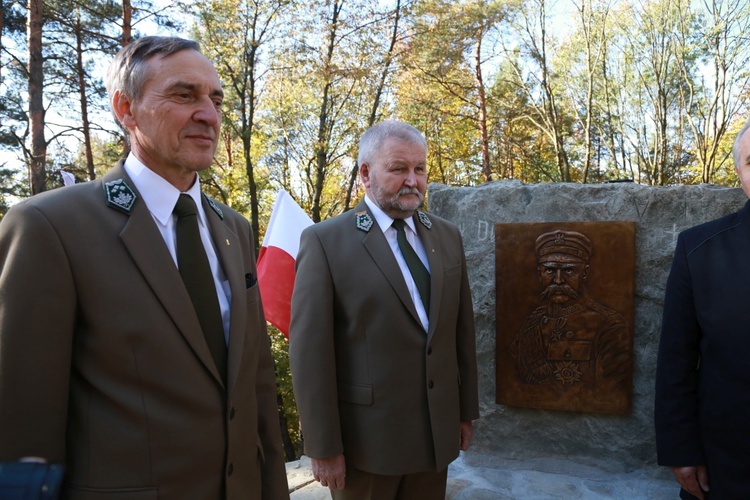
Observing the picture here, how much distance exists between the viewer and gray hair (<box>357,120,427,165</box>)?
2100 millimetres

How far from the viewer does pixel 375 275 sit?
202 cm

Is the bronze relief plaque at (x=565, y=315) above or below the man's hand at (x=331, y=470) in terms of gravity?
above

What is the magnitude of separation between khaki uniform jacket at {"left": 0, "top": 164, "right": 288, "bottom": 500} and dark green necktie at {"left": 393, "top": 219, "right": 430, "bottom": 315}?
897mm

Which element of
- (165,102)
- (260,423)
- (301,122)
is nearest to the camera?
(165,102)

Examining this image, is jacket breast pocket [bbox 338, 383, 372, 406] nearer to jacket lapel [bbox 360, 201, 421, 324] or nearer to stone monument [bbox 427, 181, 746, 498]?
→ jacket lapel [bbox 360, 201, 421, 324]

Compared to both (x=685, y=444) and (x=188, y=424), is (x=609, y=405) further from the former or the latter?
Answer: (x=188, y=424)

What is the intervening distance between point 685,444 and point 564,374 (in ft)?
2.79

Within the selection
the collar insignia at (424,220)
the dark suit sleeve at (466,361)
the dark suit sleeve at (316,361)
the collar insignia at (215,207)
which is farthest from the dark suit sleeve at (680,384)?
the collar insignia at (215,207)

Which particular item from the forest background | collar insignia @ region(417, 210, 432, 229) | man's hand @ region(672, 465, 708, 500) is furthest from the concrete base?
the forest background

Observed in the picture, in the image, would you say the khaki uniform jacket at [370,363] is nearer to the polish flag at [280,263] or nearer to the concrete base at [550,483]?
the concrete base at [550,483]

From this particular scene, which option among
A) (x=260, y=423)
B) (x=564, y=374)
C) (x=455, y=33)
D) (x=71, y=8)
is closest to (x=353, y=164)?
(x=455, y=33)

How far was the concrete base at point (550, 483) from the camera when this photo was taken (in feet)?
8.48

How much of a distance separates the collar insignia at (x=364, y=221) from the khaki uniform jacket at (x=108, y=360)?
Result: 0.89 m

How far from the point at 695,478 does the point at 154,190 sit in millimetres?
2108
